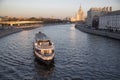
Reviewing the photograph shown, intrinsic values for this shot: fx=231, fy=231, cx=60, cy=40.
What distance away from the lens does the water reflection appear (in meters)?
30.6

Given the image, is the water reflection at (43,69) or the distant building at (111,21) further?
the distant building at (111,21)

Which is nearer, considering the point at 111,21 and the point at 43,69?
the point at 43,69

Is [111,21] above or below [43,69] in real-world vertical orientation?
above

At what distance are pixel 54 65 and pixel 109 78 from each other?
9.78 meters

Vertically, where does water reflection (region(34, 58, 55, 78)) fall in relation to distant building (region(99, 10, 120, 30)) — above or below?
below

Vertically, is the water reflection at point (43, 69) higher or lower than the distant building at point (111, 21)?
lower

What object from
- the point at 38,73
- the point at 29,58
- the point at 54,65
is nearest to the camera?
the point at 38,73

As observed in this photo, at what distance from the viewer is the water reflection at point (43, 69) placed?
3059 cm

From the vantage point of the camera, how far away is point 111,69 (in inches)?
1309

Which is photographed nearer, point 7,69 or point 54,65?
point 7,69

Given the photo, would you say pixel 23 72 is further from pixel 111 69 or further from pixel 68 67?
pixel 111 69

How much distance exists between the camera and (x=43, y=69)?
33.2 metres

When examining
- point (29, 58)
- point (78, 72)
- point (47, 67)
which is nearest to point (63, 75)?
point (78, 72)

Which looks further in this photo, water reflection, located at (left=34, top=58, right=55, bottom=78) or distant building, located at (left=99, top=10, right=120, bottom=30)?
distant building, located at (left=99, top=10, right=120, bottom=30)
